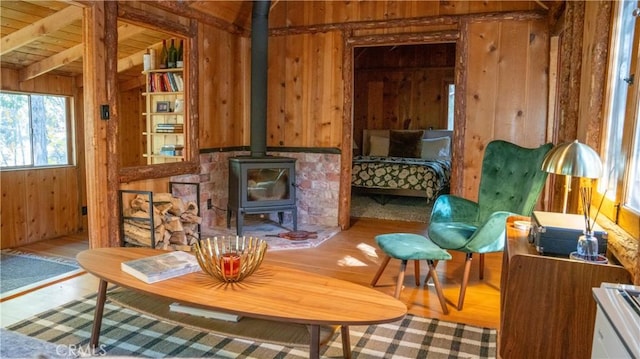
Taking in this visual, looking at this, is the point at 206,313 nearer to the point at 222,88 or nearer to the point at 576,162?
the point at 576,162

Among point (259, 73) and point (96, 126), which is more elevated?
point (259, 73)

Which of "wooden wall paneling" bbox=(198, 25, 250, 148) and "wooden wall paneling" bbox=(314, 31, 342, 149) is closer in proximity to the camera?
"wooden wall paneling" bbox=(198, 25, 250, 148)

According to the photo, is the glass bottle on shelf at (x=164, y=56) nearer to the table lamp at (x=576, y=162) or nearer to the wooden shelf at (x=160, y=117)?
the wooden shelf at (x=160, y=117)

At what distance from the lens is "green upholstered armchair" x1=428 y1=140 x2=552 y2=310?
314 cm

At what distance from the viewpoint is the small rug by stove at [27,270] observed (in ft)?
11.4

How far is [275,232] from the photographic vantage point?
5109 mm

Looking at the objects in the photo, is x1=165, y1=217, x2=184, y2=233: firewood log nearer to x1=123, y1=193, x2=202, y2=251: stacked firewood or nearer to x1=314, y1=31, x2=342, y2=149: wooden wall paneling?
x1=123, y1=193, x2=202, y2=251: stacked firewood

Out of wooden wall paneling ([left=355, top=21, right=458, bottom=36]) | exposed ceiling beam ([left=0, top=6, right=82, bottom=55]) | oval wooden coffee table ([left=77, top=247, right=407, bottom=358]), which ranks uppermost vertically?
wooden wall paneling ([left=355, top=21, right=458, bottom=36])

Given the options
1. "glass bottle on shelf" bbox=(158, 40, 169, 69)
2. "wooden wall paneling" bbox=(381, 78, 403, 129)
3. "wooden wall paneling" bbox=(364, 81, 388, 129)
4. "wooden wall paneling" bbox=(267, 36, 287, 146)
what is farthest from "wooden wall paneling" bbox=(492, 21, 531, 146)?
"wooden wall paneling" bbox=(364, 81, 388, 129)

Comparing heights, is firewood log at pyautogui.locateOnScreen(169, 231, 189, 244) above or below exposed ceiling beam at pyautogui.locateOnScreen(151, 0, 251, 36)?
below

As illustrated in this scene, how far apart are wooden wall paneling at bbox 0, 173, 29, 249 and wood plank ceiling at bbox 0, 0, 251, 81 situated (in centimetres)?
104

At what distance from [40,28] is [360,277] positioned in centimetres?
342

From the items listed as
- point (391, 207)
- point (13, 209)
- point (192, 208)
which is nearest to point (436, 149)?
point (391, 207)

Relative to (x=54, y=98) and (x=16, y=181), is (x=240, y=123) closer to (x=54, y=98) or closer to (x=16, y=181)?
(x=54, y=98)
